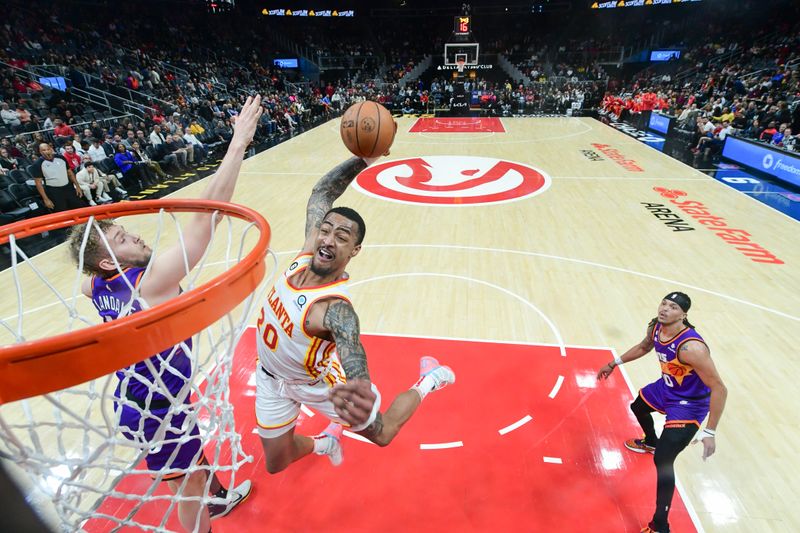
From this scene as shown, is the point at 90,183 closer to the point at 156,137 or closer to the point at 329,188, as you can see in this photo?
the point at 156,137

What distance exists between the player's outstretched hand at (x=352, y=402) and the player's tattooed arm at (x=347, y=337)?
0.33m

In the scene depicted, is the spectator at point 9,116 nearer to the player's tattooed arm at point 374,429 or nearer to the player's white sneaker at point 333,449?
the player's white sneaker at point 333,449

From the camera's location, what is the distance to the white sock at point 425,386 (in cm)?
269

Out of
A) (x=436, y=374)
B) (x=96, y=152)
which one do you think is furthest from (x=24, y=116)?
(x=436, y=374)

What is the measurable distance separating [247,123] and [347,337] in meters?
1.32

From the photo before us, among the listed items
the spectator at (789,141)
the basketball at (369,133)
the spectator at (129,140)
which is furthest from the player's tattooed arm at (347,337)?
the spectator at (789,141)

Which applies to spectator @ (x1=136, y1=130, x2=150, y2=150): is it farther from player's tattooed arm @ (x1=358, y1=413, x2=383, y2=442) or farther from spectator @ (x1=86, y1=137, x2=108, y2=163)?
player's tattooed arm @ (x1=358, y1=413, x2=383, y2=442)

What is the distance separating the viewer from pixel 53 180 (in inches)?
311

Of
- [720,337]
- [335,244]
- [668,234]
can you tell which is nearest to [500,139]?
[668,234]

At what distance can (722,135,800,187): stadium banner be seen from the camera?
1010 cm

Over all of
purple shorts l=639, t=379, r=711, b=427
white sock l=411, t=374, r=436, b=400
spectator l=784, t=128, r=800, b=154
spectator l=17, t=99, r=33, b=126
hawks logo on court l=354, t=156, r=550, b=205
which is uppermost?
spectator l=17, t=99, r=33, b=126

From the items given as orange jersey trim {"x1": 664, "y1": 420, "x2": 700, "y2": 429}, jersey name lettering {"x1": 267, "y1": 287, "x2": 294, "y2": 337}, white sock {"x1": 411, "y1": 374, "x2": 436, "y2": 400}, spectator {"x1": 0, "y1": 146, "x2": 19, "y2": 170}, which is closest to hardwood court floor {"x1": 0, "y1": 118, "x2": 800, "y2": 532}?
orange jersey trim {"x1": 664, "y1": 420, "x2": 700, "y2": 429}

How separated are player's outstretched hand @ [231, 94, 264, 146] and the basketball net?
0.45 metres

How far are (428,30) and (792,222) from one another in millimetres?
31440
